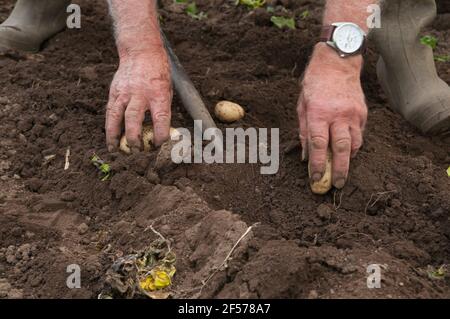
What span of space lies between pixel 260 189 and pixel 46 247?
2.51 ft

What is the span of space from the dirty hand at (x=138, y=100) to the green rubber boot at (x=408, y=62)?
112 centimetres

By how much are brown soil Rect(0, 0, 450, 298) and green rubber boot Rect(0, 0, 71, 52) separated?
0.36 feet

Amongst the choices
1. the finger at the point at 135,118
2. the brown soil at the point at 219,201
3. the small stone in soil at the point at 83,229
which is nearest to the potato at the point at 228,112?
the brown soil at the point at 219,201

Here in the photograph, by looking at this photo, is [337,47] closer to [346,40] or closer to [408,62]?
[346,40]

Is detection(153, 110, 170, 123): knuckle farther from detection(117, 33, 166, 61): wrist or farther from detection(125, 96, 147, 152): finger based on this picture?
detection(117, 33, 166, 61): wrist

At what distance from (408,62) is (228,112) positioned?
895 millimetres

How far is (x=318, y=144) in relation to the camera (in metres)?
2.35

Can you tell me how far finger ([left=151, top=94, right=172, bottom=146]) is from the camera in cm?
256

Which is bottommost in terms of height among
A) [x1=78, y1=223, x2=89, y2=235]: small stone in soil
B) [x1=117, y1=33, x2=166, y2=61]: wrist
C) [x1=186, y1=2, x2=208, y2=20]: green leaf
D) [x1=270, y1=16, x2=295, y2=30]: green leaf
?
[x1=78, y1=223, x2=89, y2=235]: small stone in soil

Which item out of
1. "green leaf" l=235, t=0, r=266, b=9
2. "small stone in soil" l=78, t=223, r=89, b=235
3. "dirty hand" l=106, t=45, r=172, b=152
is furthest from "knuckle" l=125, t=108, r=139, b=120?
"green leaf" l=235, t=0, r=266, b=9

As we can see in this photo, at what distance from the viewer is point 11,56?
3.52 metres

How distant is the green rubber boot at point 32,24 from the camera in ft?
11.8
